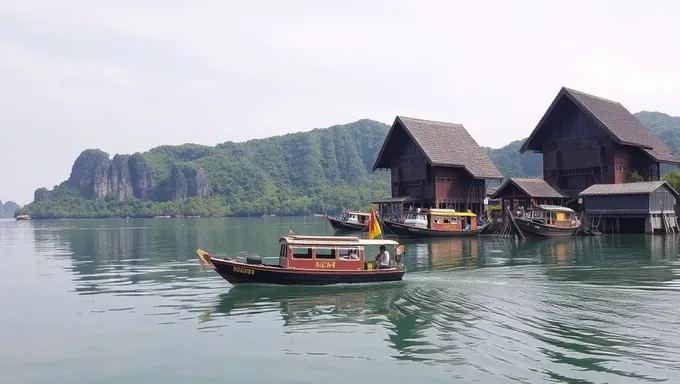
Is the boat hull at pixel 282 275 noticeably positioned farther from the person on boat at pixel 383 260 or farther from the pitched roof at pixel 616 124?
the pitched roof at pixel 616 124

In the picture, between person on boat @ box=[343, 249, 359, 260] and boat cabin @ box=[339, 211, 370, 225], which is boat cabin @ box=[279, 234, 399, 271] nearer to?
person on boat @ box=[343, 249, 359, 260]

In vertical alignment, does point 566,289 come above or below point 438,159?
below

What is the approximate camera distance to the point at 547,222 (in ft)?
158

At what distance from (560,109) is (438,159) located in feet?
41.7

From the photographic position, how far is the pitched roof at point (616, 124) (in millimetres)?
53625

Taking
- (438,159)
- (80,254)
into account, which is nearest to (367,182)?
(438,159)

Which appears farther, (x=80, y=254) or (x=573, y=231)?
(x=573, y=231)

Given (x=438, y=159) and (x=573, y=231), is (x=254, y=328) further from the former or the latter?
(x=438, y=159)

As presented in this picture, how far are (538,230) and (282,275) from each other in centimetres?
3052

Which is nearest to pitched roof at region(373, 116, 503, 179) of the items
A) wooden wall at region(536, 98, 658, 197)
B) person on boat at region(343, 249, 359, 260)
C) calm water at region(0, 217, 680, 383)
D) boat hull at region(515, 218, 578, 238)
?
wooden wall at region(536, 98, 658, 197)

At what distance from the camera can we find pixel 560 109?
Answer: 5766cm

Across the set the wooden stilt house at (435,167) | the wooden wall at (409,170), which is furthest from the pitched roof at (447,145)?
the wooden wall at (409,170)

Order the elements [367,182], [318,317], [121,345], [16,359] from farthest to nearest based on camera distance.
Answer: [367,182] → [318,317] → [121,345] → [16,359]

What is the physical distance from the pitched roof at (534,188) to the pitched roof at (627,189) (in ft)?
12.2
